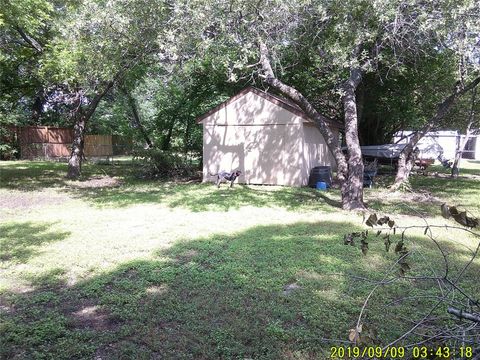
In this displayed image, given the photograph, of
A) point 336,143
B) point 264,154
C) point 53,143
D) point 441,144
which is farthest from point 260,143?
point 441,144

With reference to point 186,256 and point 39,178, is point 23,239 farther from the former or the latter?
point 39,178

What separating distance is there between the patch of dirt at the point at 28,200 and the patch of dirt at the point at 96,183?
6.45 ft

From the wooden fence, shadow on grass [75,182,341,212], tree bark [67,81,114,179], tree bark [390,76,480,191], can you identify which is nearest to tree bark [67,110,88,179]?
tree bark [67,81,114,179]

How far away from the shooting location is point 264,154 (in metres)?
14.6

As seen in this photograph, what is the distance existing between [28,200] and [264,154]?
26.0 feet

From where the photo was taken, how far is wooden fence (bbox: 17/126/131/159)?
982 inches

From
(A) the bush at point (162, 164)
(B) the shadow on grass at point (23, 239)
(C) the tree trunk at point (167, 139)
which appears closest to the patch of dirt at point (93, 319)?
(B) the shadow on grass at point (23, 239)

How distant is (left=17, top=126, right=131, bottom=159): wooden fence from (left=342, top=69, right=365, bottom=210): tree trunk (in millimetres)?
21977

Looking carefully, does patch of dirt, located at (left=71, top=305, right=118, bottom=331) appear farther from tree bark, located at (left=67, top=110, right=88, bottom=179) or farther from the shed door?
tree bark, located at (left=67, top=110, right=88, bottom=179)

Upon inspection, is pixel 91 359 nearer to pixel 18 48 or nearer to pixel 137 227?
pixel 137 227

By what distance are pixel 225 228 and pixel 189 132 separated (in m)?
11.4

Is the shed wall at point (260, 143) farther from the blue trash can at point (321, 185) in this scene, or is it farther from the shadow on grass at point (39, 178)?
the shadow on grass at point (39, 178)

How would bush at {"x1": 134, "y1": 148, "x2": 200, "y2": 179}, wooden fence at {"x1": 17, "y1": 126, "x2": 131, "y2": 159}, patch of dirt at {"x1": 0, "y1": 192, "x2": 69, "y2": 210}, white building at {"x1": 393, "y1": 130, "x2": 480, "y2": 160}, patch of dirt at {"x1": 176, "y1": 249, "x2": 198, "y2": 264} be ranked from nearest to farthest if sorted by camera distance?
patch of dirt at {"x1": 176, "y1": 249, "x2": 198, "y2": 264} < patch of dirt at {"x1": 0, "y1": 192, "x2": 69, "y2": 210} < bush at {"x1": 134, "y1": 148, "x2": 200, "y2": 179} < wooden fence at {"x1": 17, "y1": 126, "x2": 131, "y2": 159} < white building at {"x1": 393, "y1": 130, "x2": 480, "y2": 160}

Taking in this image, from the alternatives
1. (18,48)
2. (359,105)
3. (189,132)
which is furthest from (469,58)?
(18,48)
